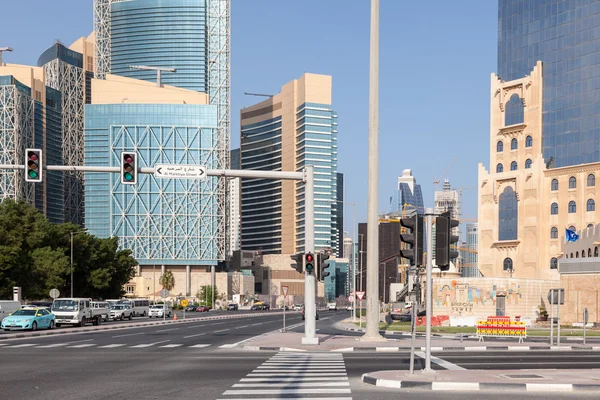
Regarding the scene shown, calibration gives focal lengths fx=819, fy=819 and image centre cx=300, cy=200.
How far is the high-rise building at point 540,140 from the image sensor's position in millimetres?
106688

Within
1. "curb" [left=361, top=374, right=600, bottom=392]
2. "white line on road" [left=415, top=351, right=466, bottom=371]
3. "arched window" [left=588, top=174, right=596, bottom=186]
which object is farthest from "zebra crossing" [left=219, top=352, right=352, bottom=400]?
"arched window" [left=588, top=174, right=596, bottom=186]

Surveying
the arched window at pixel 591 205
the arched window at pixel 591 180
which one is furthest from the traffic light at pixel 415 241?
the arched window at pixel 591 180

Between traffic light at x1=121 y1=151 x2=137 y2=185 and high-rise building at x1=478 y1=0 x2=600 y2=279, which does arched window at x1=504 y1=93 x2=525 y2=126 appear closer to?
high-rise building at x1=478 y1=0 x2=600 y2=279

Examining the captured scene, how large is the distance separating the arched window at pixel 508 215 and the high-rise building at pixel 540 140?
137mm

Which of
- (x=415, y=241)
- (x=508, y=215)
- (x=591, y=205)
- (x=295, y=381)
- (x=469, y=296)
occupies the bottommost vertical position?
(x=469, y=296)

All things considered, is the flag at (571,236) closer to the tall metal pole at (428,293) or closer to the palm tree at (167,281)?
the tall metal pole at (428,293)

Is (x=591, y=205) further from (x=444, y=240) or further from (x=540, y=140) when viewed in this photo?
(x=444, y=240)

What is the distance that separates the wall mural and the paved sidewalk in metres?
63.3

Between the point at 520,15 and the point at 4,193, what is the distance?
444 ft

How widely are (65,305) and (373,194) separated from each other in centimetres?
3077

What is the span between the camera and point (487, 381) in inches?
704

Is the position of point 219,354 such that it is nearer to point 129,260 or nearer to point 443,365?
point 443,365

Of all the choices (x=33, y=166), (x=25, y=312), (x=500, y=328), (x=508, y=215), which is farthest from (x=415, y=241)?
(x=508, y=215)

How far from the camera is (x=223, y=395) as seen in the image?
1612 centimetres
